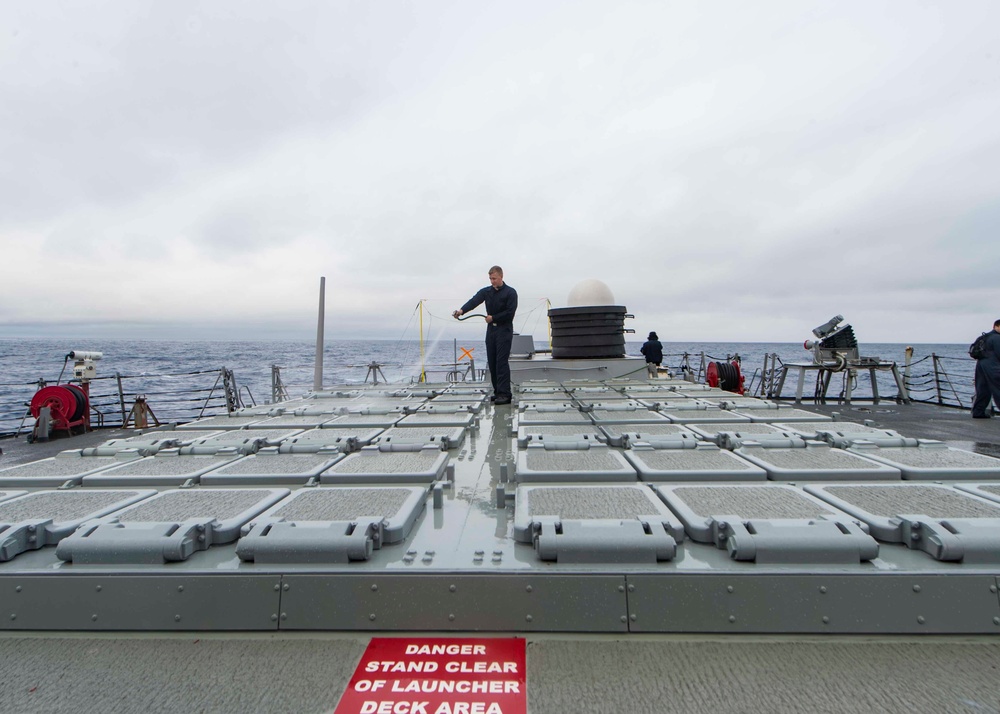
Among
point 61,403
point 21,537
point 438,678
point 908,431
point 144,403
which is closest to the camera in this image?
point 438,678

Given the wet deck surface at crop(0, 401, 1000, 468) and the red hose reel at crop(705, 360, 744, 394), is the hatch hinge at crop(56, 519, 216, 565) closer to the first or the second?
the wet deck surface at crop(0, 401, 1000, 468)

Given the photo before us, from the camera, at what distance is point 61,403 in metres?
8.78

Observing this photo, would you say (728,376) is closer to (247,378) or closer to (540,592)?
(540,592)

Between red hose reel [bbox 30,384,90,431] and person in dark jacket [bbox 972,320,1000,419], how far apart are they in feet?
49.1

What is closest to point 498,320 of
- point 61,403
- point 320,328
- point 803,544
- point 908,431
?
point 320,328

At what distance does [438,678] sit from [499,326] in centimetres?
531

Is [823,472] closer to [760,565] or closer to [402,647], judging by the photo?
[760,565]

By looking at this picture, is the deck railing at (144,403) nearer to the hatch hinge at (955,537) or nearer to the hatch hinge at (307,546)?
the hatch hinge at (307,546)

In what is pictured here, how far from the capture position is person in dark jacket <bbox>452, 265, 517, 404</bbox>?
6.82m

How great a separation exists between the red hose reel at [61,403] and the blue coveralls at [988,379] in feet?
49.1

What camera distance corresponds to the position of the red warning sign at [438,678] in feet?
5.53

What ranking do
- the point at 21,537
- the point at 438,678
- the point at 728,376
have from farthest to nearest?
the point at 728,376
the point at 21,537
the point at 438,678

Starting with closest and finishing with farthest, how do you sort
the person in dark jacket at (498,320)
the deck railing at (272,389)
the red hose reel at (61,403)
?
the person in dark jacket at (498,320)
the red hose reel at (61,403)
the deck railing at (272,389)

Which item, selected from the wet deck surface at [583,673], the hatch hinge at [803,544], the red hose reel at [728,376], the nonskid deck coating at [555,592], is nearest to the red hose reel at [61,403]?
the nonskid deck coating at [555,592]
